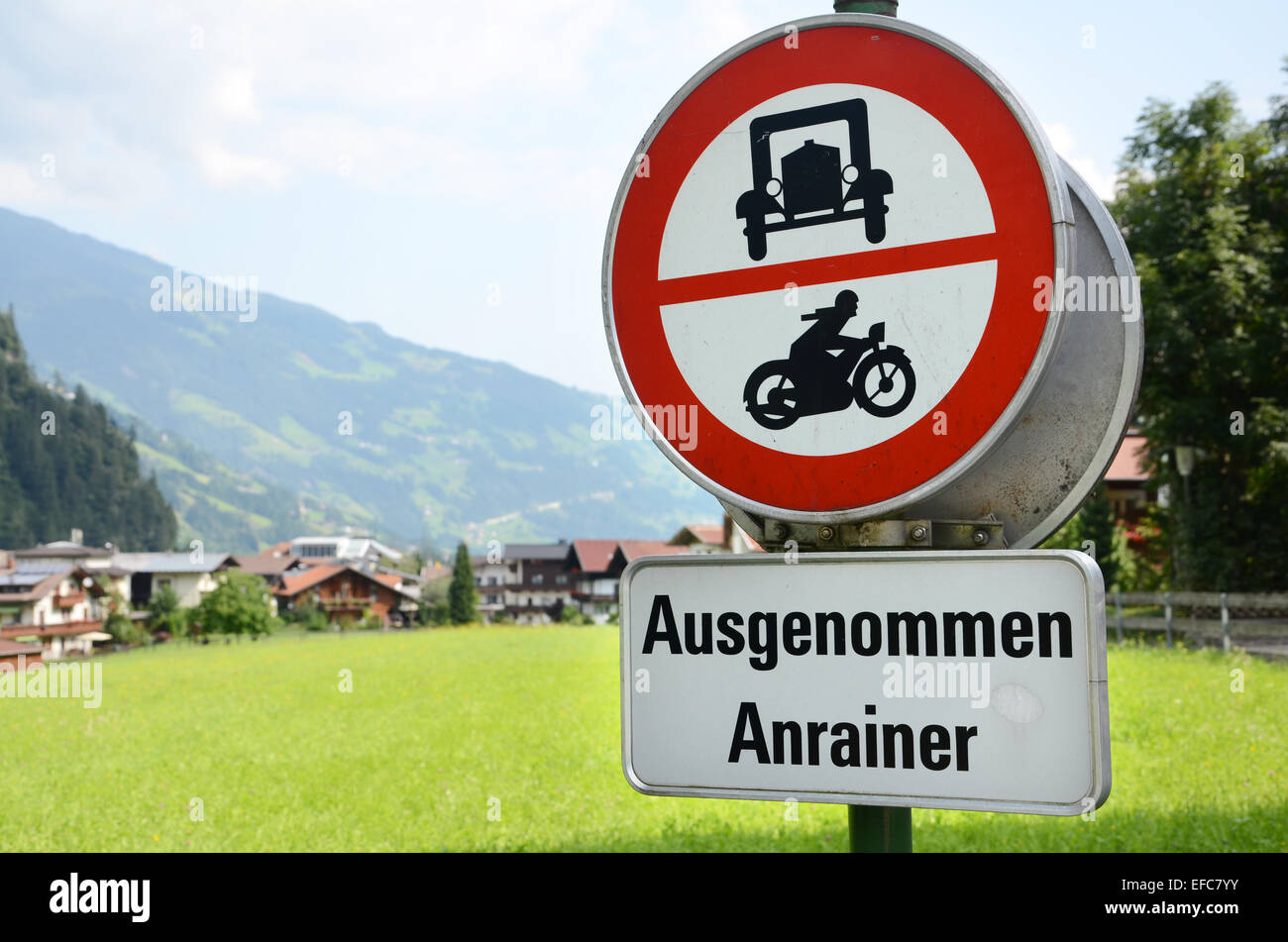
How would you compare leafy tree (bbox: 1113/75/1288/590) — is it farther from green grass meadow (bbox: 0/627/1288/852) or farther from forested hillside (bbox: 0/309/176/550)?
forested hillside (bbox: 0/309/176/550)

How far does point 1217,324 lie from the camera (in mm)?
23016

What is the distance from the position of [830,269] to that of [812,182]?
140mm

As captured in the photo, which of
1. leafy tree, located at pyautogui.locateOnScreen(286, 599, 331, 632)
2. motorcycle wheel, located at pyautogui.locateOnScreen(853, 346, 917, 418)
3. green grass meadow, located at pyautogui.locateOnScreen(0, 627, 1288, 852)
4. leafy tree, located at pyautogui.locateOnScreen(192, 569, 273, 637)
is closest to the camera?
motorcycle wheel, located at pyautogui.locateOnScreen(853, 346, 917, 418)

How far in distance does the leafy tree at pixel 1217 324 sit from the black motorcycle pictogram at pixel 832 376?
930 inches

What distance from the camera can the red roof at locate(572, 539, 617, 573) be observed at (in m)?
108

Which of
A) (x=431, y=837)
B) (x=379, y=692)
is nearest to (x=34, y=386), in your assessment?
(x=379, y=692)

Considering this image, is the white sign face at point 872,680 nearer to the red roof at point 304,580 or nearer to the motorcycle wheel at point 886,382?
the motorcycle wheel at point 886,382

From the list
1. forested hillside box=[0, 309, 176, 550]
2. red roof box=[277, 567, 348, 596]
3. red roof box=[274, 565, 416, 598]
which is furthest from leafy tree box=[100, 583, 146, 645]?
forested hillside box=[0, 309, 176, 550]

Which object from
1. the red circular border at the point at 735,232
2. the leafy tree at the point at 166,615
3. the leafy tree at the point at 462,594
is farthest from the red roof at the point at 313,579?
the red circular border at the point at 735,232

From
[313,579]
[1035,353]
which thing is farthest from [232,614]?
[1035,353]

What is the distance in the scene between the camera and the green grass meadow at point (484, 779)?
6469 millimetres

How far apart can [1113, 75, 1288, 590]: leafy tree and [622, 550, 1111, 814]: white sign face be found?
2367 centimetres
